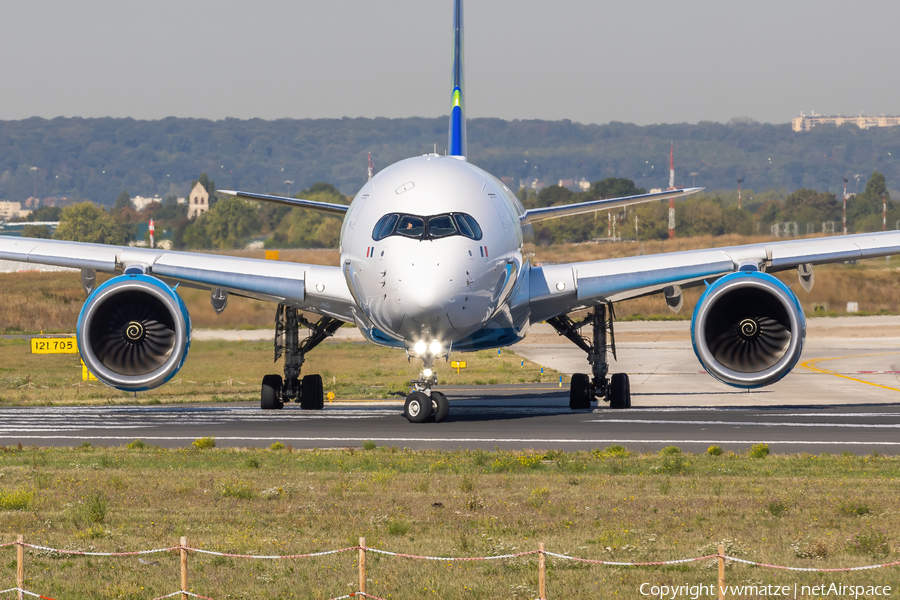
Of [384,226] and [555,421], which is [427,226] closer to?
[384,226]

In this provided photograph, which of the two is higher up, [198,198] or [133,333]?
[198,198]

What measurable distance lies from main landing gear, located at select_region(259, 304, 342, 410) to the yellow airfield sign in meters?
13.4

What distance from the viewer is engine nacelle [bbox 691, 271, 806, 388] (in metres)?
25.9

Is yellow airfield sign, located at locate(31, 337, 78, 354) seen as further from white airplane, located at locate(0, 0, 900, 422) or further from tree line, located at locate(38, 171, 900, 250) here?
tree line, located at locate(38, 171, 900, 250)

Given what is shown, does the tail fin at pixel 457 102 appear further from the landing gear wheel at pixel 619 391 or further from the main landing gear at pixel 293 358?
the landing gear wheel at pixel 619 391

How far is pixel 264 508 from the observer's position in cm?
1628

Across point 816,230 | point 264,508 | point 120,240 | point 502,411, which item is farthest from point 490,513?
point 816,230

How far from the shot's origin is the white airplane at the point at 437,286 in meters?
23.9

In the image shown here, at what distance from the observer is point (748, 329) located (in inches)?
1046

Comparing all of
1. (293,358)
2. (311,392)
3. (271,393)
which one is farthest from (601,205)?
(271,393)

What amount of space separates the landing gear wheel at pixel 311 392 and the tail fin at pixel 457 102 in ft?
25.8

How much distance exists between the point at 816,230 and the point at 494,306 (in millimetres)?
76742

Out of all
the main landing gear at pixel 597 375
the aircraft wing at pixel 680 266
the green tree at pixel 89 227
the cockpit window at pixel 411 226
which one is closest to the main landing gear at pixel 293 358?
the aircraft wing at pixel 680 266

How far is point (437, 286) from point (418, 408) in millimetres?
4864
